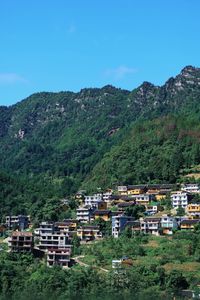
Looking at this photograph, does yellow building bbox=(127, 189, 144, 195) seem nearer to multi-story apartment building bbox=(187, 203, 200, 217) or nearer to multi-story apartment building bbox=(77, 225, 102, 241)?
multi-story apartment building bbox=(187, 203, 200, 217)

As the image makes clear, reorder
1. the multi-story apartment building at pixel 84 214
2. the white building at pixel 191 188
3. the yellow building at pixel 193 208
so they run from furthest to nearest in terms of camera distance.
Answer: the white building at pixel 191 188, the multi-story apartment building at pixel 84 214, the yellow building at pixel 193 208


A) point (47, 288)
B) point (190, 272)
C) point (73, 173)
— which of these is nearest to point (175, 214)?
point (190, 272)

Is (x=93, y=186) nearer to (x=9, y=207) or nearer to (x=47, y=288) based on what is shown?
(x=9, y=207)

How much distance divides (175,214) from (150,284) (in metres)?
15.2

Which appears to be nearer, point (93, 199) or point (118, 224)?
point (118, 224)

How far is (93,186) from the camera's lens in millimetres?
63625

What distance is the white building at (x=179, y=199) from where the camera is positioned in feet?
167

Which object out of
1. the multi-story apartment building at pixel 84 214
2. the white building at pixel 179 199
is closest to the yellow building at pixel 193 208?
the white building at pixel 179 199

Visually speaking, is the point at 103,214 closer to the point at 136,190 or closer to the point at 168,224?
the point at 136,190

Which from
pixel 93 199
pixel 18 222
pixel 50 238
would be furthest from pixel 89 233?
pixel 93 199

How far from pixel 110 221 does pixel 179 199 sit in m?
5.99

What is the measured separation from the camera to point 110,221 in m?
48.8

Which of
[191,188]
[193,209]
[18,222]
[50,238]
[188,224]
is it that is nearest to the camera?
[50,238]

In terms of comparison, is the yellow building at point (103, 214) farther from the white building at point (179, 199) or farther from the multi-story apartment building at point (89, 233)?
the white building at point (179, 199)
